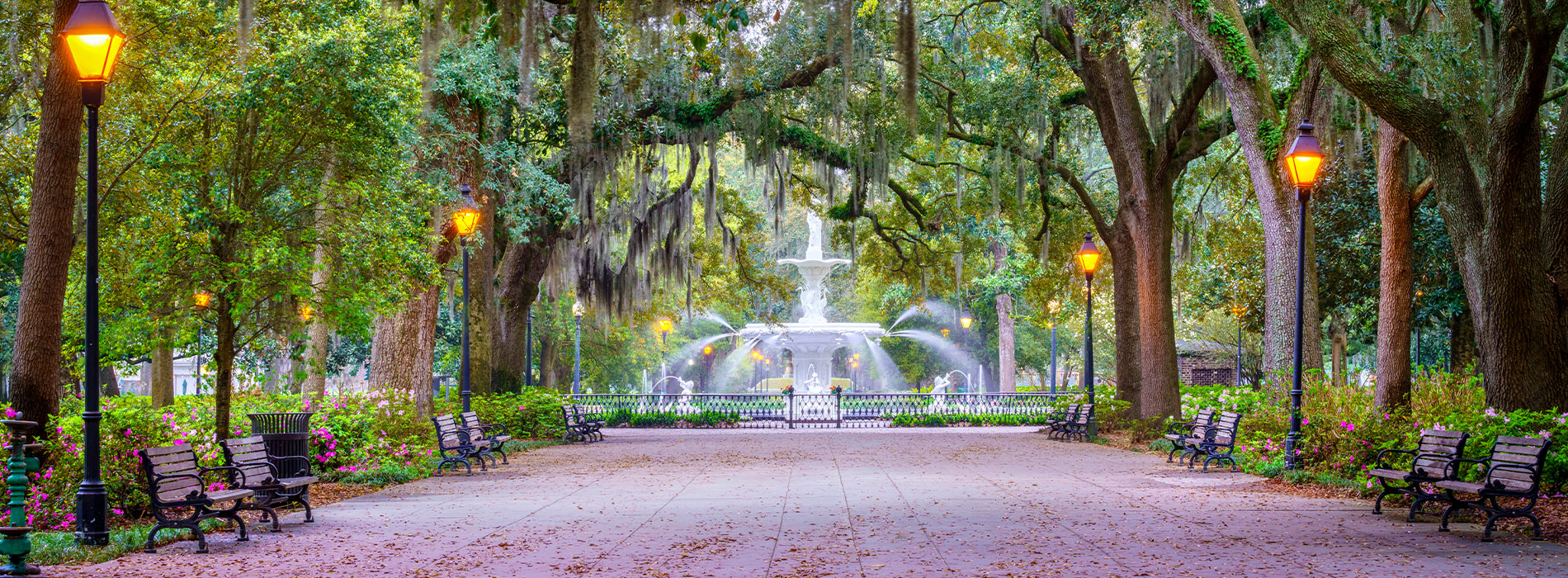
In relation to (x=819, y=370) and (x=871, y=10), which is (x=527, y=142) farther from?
(x=819, y=370)

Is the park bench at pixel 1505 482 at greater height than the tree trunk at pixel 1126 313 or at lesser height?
lesser

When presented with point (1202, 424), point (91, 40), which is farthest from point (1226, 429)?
point (91, 40)

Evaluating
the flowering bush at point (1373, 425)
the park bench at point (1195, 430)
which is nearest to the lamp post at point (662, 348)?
the park bench at point (1195, 430)

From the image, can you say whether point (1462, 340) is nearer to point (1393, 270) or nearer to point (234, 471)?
point (1393, 270)

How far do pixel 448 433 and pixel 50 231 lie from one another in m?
6.16

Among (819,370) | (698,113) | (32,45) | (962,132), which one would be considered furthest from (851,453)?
(819,370)

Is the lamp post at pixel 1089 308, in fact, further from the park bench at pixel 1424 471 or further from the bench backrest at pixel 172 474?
the bench backrest at pixel 172 474

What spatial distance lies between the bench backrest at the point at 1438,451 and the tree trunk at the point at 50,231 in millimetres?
11026

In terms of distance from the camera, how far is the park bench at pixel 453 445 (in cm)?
1484

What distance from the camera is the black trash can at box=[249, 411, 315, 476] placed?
10594 millimetres

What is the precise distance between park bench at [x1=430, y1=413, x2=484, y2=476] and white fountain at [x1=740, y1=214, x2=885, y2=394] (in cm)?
1882

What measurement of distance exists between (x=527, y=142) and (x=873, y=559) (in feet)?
48.4

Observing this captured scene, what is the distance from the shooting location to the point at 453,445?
590 inches

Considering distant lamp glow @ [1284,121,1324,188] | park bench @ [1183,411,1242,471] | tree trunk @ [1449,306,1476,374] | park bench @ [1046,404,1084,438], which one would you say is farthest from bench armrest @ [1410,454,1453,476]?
tree trunk @ [1449,306,1476,374]
